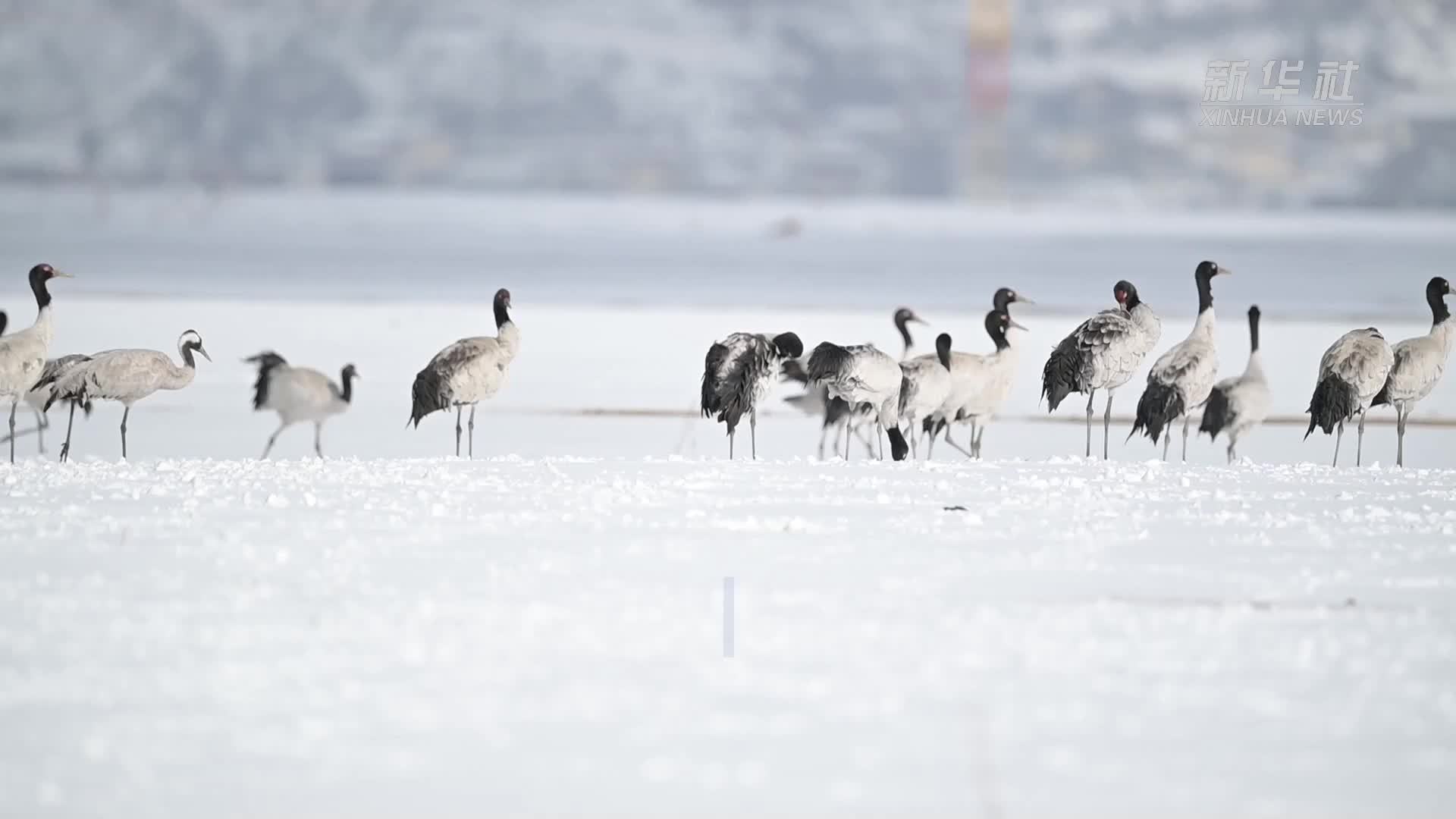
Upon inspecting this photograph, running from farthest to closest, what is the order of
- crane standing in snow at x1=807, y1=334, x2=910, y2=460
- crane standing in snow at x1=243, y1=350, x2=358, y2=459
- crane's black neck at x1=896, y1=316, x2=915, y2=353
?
crane's black neck at x1=896, y1=316, x2=915, y2=353 < crane standing in snow at x1=243, y1=350, x2=358, y2=459 < crane standing in snow at x1=807, y1=334, x2=910, y2=460

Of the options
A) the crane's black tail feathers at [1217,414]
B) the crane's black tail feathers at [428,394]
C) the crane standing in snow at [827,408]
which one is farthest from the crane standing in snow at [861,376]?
the crane's black tail feathers at [428,394]

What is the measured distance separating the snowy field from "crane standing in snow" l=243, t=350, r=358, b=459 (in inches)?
94.7

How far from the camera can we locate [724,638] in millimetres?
6738

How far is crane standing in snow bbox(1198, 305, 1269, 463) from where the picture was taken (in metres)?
13.6

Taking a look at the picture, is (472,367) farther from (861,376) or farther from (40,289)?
(40,289)

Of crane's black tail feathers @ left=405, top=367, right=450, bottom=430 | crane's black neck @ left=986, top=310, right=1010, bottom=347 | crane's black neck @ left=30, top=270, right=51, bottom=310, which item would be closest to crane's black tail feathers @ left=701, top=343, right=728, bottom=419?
crane's black tail feathers @ left=405, top=367, right=450, bottom=430

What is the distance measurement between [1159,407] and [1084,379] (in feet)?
2.21

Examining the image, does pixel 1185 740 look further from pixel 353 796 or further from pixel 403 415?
pixel 403 415

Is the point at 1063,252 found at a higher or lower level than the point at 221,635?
higher

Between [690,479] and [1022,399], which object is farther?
[1022,399]

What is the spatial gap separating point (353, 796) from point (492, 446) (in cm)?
999

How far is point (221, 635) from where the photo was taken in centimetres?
669

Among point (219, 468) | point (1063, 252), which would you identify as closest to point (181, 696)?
point (219, 468)

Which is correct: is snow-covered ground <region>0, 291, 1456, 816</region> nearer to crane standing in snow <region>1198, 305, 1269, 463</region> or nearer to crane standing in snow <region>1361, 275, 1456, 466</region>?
crane standing in snow <region>1198, 305, 1269, 463</region>
